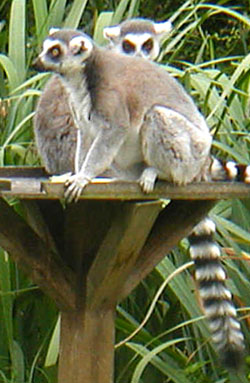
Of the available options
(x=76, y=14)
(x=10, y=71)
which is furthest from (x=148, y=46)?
(x=10, y=71)

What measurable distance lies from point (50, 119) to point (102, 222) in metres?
0.81

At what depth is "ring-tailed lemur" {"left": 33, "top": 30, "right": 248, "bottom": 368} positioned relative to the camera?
12.3 ft

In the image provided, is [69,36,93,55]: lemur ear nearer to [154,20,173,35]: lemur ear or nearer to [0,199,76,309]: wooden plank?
[0,199,76,309]: wooden plank

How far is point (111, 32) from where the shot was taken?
5.12 metres

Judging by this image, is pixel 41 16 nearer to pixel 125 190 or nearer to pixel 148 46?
pixel 148 46

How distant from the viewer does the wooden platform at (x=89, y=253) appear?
350 centimetres

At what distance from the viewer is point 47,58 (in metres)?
3.71

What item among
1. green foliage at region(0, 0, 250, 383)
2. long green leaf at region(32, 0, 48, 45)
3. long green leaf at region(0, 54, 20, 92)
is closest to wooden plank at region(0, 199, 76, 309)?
green foliage at region(0, 0, 250, 383)

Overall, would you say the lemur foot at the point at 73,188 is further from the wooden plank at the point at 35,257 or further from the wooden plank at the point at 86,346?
the wooden plank at the point at 86,346

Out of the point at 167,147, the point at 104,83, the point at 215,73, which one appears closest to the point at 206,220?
the point at 167,147

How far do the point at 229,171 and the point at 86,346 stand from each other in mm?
801

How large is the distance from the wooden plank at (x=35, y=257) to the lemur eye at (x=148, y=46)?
1905 millimetres

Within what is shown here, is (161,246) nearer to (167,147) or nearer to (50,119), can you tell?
(167,147)

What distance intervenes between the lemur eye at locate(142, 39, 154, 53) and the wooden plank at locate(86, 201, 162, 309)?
6.26ft
